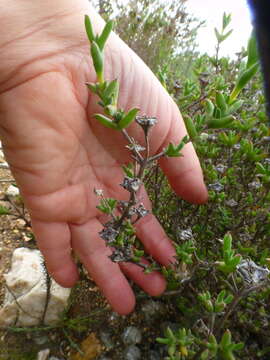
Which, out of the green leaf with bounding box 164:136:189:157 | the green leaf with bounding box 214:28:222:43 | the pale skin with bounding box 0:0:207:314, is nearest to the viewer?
the green leaf with bounding box 164:136:189:157

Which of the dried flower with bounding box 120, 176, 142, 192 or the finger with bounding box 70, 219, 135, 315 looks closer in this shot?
the dried flower with bounding box 120, 176, 142, 192

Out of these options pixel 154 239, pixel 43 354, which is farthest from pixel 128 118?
pixel 43 354

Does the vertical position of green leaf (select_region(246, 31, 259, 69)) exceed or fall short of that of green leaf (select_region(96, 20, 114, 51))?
it exceeds it

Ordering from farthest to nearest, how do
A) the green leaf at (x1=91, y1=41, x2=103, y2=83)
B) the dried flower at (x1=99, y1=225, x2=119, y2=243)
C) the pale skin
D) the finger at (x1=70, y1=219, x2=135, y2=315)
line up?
the finger at (x1=70, y1=219, x2=135, y2=315) < the pale skin < the dried flower at (x1=99, y1=225, x2=119, y2=243) < the green leaf at (x1=91, y1=41, x2=103, y2=83)

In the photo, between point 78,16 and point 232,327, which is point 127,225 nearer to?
point 232,327

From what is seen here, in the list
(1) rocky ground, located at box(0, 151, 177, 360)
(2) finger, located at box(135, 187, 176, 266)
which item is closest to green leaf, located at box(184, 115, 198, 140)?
(2) finger, located at box(135, 187, 176, 266)

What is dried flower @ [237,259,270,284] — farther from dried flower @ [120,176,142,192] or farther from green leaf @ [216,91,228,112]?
green leaf @ [216,91,228,112]

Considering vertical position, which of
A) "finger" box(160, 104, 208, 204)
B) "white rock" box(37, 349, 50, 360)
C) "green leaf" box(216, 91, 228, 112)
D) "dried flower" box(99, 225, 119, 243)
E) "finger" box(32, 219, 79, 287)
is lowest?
"white rock" box(37, 349, 50, 360)

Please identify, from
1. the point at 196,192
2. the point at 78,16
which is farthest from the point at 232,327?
the point at 78,16
